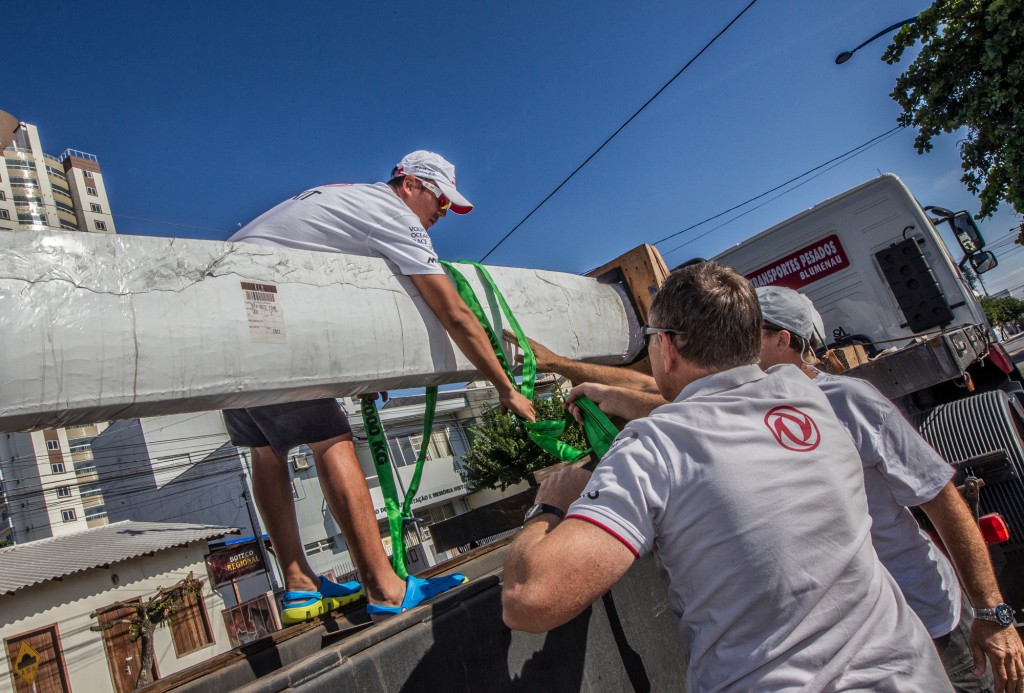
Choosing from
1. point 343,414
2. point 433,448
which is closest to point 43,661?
point 433,448

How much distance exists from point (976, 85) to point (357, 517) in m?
12.2

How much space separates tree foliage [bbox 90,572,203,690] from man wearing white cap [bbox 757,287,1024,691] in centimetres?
1821

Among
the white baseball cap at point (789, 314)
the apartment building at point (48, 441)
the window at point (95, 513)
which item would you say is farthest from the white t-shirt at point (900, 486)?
the window at point (95, 513)

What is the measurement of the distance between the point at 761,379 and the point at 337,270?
116cm

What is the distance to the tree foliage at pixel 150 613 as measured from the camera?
641 inches

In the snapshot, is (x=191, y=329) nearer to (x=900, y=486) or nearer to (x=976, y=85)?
(x=900, y=486)

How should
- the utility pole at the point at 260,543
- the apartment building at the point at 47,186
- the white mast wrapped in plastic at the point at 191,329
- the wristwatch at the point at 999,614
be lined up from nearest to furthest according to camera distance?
the white mast wrapped in plastic at the point at 191,329 → the wristwatch at the point at 999,614 → the utility pole at the point at 260,543 → the apartment building at the point at 47,186

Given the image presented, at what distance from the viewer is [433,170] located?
7.63 ft

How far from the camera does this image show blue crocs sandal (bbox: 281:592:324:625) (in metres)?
2.06

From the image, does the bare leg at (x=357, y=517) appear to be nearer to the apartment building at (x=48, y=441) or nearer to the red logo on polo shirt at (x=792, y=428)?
the red logo on polo shirt at (x=792, y=428)

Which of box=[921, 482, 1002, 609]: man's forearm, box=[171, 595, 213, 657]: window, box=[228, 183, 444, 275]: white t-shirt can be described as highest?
box=[228, 183, 444, 275]: white t-shirt

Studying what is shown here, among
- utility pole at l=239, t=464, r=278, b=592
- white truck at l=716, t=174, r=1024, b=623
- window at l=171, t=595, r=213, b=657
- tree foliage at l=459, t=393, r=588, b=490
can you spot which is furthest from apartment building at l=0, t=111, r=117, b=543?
white truck at l=716, t=174, r=1024, b=623

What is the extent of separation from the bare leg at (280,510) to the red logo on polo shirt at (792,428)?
1.56 metres

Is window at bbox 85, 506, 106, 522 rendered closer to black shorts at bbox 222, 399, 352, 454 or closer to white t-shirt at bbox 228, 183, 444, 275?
black shorts at bbox 222, 399, 352, 454
